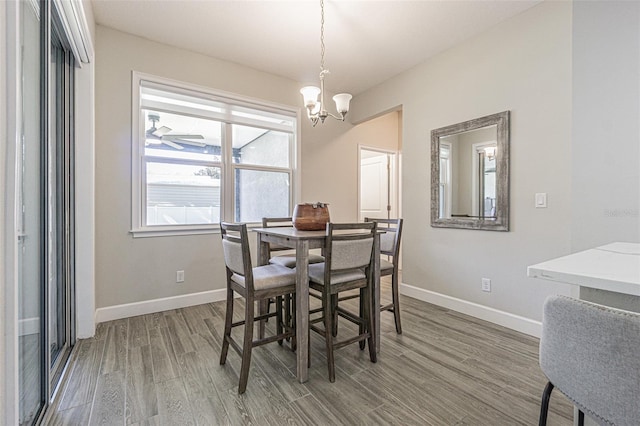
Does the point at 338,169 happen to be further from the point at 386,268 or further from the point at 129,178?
the point at 129,178

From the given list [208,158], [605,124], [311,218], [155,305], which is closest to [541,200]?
[605,124]

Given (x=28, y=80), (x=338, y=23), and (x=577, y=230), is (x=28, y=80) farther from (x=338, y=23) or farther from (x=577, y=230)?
(x=577, y=230)

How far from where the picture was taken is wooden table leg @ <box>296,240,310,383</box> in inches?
70.3

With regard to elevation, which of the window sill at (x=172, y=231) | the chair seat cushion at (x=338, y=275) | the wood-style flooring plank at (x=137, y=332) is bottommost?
the wood-style flooring plank at (x=137, y=332)

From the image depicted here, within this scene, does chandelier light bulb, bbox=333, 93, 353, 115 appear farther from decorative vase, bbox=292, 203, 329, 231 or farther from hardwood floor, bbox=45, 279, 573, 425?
hardwood floor, bbox=45, 279, 573, 425

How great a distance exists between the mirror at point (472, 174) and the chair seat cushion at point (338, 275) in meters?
1.51

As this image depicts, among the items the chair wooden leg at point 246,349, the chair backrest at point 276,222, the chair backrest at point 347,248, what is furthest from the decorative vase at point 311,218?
the chair wooden leg at point 246,349

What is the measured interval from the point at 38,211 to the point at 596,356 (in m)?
2.24

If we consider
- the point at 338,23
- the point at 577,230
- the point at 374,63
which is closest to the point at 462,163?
the point at 577,230

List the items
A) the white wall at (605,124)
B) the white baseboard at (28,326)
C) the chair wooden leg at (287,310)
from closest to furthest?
the white baseboard at (28,326) → the white wall at (605,124) → the chair wooden leg at (287,310)

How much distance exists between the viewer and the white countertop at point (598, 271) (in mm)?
739

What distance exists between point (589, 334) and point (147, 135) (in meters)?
3.50

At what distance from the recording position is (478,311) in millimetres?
2865

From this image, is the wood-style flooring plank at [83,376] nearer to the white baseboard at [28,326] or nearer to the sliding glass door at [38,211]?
the sliding glass door at [38,211]
